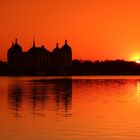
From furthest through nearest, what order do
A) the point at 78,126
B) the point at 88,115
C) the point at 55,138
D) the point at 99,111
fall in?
the point at 99,111 < the point at 88,115 < the point at 78,126 < the point at 55,138

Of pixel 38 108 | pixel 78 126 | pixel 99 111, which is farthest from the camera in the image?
pixel 38 108

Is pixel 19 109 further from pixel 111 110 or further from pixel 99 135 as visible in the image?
pixel 99 135

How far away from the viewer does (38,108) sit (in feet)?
107

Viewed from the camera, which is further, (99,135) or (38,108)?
(38,108)

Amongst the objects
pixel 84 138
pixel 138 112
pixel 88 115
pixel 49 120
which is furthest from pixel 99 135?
pixel 138 112

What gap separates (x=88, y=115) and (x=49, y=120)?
2.95 metres

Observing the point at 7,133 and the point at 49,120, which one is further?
the point at 49,120

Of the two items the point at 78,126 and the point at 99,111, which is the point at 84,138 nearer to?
the point at 78,126

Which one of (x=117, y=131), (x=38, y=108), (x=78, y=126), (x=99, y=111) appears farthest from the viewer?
(x=38, y=108)

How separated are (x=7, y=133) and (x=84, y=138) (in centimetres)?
299

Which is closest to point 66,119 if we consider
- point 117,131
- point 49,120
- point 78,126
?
point 49,120

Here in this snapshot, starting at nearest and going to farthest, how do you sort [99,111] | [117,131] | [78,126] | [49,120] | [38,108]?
1. [117,131]
2. [78,126]
3. [49,120]
4. [99,111]
5. [38,108]

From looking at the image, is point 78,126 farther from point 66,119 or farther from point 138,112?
point 138,112

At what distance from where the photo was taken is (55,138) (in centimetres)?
2023
